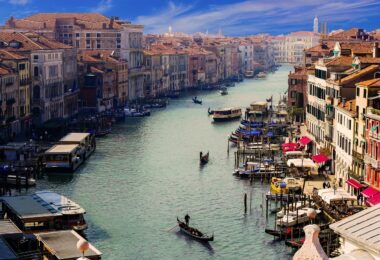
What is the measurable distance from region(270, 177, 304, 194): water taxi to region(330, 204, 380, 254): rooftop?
68.3 feet

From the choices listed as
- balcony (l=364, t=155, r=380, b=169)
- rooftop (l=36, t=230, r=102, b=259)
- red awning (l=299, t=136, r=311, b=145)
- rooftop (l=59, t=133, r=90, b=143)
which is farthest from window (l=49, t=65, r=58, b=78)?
rooftop (l=36, t=230, r=102, b=259)

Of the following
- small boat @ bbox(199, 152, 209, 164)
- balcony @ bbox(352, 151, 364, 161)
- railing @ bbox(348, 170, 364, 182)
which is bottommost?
small boat @ bbox(199, 152, 209, 164)

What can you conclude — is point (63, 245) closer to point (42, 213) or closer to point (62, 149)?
point (42, 213)

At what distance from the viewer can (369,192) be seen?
24.2 metres

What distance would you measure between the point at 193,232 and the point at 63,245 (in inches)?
196

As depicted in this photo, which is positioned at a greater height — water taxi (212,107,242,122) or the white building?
the white building

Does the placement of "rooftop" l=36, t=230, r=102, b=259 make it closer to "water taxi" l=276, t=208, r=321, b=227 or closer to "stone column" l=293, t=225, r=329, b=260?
"water taxi" l=276, t=208, r=321, b=227

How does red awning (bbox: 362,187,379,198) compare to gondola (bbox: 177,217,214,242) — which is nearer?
gondola (bbox: 177,217,214,242)

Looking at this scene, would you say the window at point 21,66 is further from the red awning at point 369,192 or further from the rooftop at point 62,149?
the red awning at point 369,192

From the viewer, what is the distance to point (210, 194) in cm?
2889

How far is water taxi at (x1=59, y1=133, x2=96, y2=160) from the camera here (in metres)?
37.7

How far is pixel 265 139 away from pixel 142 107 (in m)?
21.4

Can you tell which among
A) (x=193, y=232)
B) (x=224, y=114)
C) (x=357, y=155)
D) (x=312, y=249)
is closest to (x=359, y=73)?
(x=357, y=155)

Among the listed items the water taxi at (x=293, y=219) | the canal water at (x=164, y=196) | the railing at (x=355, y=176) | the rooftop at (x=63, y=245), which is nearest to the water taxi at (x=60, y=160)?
the canal water at (x=164, y=196)
